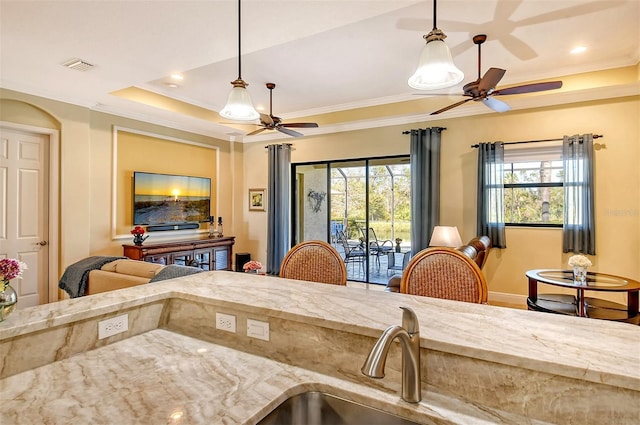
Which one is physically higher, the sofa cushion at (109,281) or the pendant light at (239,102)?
the pendant light at (239,102)

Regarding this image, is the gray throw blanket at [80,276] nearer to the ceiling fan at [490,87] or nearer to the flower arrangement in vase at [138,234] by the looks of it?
the flower arrangement in vase at [138,234]

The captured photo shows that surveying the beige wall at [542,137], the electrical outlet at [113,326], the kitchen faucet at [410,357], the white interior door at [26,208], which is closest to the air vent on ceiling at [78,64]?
the white interior door at [26,208]

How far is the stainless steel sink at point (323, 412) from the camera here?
92 centimetres

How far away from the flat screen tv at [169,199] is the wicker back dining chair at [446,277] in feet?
15.0

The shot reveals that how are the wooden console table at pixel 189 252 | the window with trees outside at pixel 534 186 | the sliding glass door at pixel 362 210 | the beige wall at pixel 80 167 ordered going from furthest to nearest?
the sliding glass door at pixel 362 210 → the wooden console table at pixel 189 252 → the window with trees outside at pixel 534 186 → the beige wall at pixel 80 167

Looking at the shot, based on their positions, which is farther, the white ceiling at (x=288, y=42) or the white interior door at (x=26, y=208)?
the white interior door at (x=26, y=208)

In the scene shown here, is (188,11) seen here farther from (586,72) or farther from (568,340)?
(586,72)

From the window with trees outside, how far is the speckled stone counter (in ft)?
12.9

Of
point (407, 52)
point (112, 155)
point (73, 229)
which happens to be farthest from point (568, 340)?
point (112, 155)

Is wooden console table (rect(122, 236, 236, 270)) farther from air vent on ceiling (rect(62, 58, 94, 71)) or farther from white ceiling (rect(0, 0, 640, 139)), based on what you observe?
air vent on ceiling (rect(62, 58, 94, 71))

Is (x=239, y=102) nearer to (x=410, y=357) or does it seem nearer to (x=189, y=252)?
(x=410, y=357)

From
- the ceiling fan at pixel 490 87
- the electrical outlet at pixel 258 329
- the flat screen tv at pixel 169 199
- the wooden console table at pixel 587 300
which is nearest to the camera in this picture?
the electrical outlet at pixel 258 329

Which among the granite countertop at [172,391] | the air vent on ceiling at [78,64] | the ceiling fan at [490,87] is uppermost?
the air vent on ceiling at [78,64]

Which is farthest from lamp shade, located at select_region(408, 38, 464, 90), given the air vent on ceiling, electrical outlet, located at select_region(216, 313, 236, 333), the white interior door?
the white interior door
